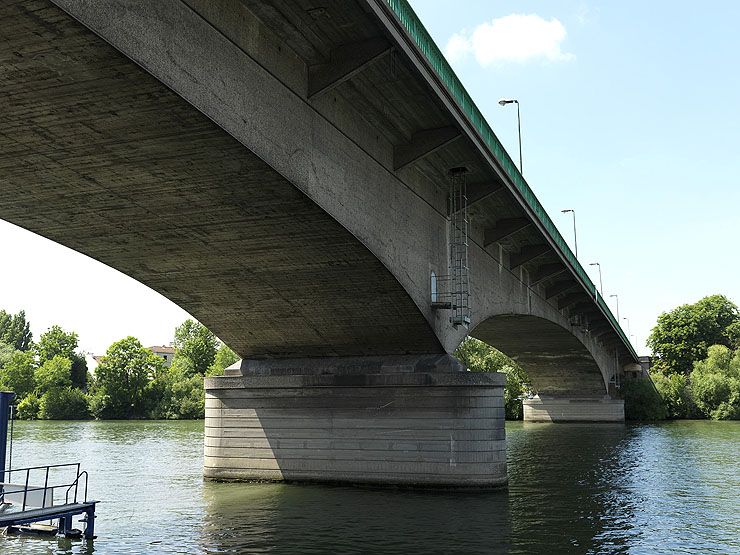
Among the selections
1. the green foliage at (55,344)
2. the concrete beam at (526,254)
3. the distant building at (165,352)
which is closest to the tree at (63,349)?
the green foliage at (55,344)

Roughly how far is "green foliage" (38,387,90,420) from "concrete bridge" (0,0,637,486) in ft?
242

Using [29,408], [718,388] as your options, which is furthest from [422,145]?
[29,408]

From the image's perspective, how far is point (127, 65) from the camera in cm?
1054

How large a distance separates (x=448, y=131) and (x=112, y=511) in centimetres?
1360

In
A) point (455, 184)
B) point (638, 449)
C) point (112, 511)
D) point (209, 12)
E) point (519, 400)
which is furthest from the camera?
point (519, 400)

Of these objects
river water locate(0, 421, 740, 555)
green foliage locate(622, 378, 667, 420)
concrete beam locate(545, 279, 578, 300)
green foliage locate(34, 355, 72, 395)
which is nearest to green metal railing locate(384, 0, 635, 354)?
river water locate(0, 421, 740, 555)

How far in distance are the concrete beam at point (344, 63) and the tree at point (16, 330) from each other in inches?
6505

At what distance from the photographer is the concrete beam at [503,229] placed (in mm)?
28969

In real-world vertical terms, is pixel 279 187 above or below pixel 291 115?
below

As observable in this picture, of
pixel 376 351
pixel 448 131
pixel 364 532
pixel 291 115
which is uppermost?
pixel 448 131

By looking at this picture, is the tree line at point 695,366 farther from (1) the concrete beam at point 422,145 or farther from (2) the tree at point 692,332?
(1) the concrete beam at point 422,145

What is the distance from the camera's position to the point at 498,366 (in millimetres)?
80500

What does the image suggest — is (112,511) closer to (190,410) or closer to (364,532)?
(364,532)

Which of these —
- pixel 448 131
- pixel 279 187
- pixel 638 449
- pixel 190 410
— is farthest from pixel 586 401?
pixel 279 187
